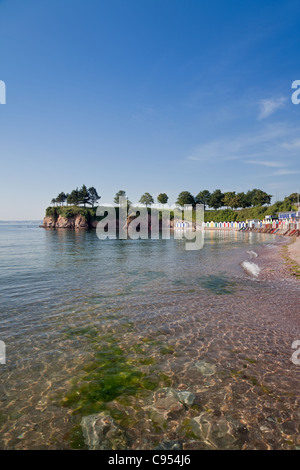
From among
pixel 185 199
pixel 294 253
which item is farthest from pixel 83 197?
pixel 294 253

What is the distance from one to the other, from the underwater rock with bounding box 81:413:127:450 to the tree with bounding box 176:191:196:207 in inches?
7363

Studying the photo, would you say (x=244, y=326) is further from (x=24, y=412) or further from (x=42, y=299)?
(x=42, y=299)

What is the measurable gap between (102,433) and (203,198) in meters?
198

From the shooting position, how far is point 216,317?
1059 centimetres

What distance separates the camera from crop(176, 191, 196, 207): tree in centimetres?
18850

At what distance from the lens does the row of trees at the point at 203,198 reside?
159250mm

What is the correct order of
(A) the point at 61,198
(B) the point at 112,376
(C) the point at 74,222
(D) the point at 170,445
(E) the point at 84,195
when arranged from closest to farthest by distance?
(D) the point at 170,445, (B) the point at 112,376, (C) the point at 74,222, (E) the point at 84,195, (A) the point at 61,198

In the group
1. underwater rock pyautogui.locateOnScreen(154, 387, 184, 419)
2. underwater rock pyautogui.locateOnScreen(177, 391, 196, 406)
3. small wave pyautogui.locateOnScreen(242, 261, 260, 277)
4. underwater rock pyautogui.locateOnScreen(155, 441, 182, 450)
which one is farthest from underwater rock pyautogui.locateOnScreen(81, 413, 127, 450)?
small wave pyautogui.locateOnScreen(242, 261, 260, 277)

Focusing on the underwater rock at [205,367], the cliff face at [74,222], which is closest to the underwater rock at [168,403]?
the underwater rock at [205,367]

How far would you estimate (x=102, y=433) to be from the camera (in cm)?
466

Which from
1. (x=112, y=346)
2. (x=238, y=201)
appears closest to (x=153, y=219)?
(x=238, y=201)

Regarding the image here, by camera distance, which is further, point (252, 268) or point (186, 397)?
point (252, 268)

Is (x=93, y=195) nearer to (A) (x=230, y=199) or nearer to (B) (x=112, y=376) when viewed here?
(A) (x=230, y=199)

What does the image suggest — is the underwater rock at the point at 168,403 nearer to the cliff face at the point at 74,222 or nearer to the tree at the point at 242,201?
the cliff face at the point at 74,222
